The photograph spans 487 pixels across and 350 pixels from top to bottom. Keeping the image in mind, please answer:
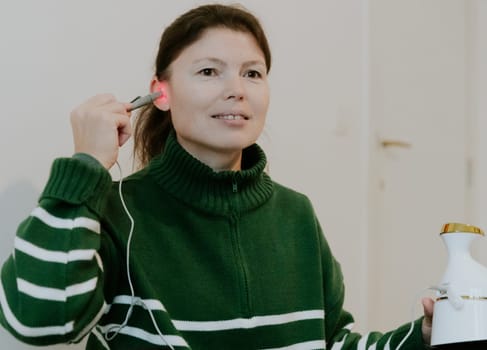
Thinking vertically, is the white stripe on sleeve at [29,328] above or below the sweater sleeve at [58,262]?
below

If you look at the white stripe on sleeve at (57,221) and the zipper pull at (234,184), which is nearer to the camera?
the white stripe on sleeve at (57,221)

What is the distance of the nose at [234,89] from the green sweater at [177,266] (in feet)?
0.41

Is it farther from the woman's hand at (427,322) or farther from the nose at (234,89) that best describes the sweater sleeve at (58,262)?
the woman's hand at (427,322)

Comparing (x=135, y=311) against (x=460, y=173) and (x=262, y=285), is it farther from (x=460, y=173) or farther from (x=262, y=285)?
(x=460, y=173)

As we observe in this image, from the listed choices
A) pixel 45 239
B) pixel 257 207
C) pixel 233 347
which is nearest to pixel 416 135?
pixel 257 207

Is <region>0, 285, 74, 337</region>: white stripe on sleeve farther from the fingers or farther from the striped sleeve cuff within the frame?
the fingers

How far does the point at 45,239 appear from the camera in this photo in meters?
0.93

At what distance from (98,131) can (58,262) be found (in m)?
0.21

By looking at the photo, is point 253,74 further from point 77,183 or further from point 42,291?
point 42,291

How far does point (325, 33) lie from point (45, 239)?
122 cm

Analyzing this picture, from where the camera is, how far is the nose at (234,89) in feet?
3.79

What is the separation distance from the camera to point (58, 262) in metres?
0.92

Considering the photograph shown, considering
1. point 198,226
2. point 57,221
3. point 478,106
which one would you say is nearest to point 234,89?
point 198,226

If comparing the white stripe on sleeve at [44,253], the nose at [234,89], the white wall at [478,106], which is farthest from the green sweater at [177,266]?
the white wall at [478,106]
